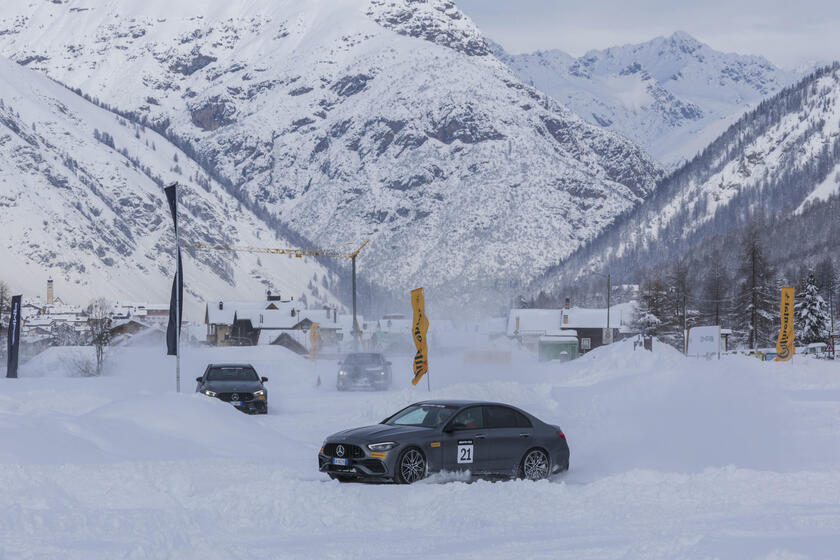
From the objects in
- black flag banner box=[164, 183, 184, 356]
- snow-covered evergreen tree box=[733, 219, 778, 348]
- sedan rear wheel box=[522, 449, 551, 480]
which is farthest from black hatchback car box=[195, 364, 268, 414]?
snow-covered evergreen tree box=[733, 219, 778, 348]

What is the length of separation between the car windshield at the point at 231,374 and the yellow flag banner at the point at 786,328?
32354mm

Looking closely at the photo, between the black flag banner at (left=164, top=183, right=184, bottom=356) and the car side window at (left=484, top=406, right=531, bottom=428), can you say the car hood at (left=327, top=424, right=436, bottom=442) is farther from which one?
the black flag banner at (left=164, top=183, right=184, bottom=356)

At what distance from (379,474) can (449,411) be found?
1.84 metres

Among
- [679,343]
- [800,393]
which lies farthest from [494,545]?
[679,343]

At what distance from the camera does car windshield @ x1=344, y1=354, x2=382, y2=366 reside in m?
46.3

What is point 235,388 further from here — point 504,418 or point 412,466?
point 412,466

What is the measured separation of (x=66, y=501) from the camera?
13477mm

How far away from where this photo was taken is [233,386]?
29.9 metres

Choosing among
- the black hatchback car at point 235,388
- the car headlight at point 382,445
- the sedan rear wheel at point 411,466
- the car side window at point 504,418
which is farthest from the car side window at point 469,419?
the black hatchback car at point 235,388

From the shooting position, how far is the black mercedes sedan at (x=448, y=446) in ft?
51.7

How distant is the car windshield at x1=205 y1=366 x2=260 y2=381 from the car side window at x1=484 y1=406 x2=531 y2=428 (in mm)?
15077

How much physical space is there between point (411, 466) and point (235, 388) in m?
14.8

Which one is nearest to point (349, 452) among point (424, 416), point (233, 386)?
point (424, 416)

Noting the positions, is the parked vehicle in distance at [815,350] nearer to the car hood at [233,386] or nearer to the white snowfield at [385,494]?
the white snowfield at [385,494]
